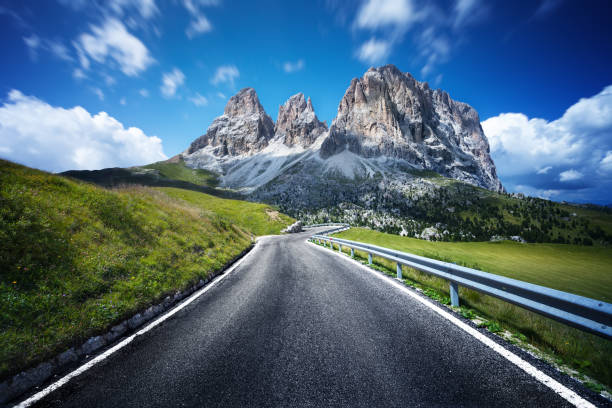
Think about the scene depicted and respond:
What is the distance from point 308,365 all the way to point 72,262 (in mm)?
6833

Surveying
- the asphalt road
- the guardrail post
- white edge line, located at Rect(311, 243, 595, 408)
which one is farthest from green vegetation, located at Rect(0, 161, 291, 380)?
the guardrail post

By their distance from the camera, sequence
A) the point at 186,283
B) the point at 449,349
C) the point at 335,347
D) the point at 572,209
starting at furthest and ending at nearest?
1. the point at 572,209
2. the point at 186,283
3. the point at 335,347
4. the point at 449,349

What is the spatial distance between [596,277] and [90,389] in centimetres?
3080

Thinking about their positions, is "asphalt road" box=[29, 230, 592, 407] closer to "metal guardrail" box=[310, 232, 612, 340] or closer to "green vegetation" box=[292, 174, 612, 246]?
"metal guardrail" box=[310, 232, 612, 340]

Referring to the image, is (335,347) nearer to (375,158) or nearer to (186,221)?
(186,221)

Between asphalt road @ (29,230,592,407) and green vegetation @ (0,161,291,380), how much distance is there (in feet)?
3.90

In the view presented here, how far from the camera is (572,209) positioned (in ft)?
→ 385

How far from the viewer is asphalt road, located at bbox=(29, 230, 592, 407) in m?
2.76

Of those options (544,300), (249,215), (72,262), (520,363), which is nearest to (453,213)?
(249,215)

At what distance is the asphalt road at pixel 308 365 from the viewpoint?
2757mm

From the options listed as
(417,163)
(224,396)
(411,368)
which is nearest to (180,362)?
(224,396)

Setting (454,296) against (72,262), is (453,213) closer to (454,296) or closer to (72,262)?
(454,296)

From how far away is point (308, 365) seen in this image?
3.44 meters

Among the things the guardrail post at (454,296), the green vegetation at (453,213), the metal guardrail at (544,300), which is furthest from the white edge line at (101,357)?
the green vegetation at (453,213)
